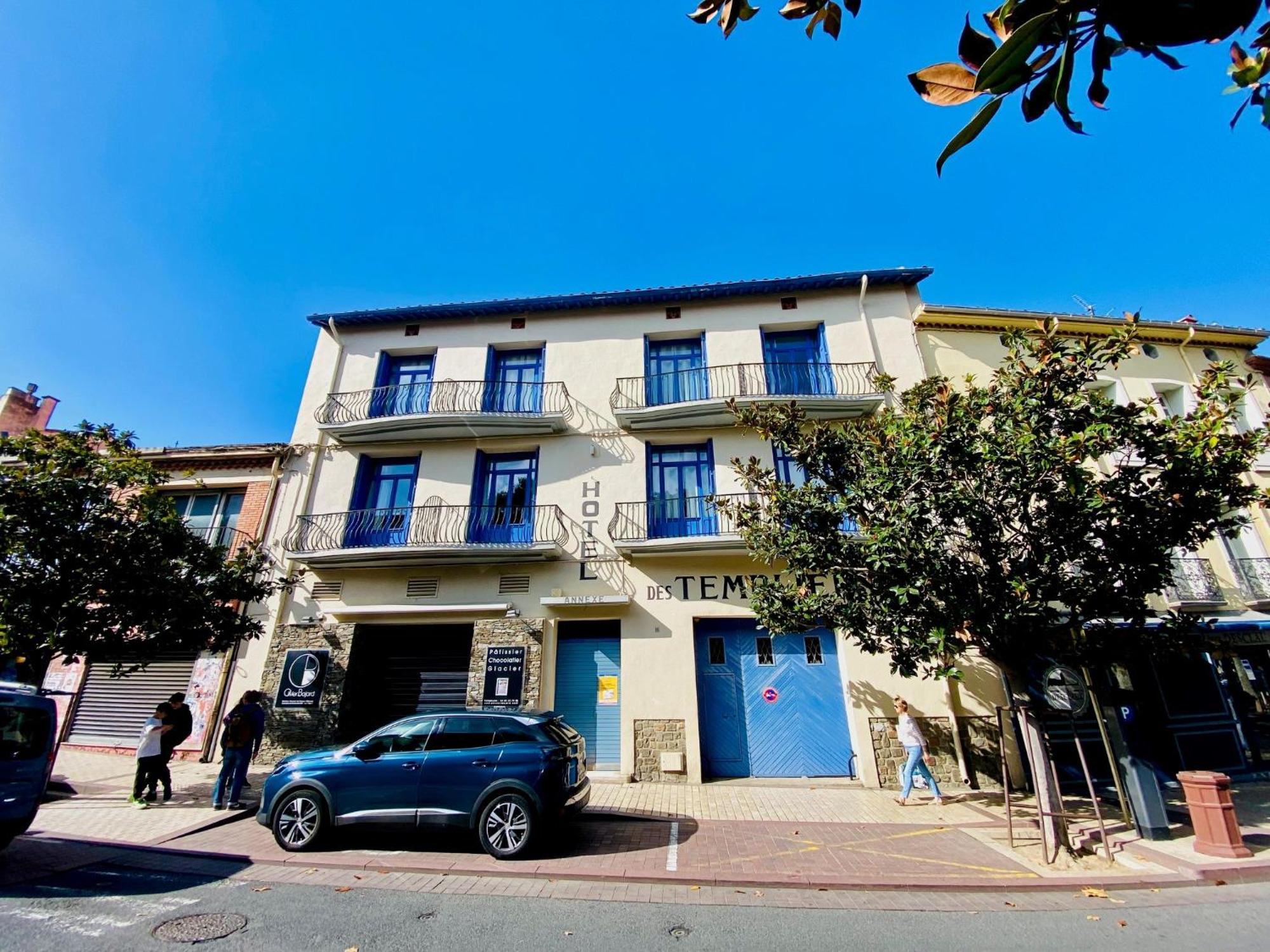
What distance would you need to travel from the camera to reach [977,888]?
595 centimetres

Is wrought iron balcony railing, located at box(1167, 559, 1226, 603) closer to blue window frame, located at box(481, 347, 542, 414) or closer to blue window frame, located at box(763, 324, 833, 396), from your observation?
blue window frame, located at box(763, 324, 833, 396)

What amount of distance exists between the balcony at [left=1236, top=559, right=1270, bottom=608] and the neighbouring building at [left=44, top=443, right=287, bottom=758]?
22.1 meters

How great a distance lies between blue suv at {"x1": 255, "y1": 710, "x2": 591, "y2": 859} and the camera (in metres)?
6.79

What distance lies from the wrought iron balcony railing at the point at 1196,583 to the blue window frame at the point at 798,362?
8.40 m

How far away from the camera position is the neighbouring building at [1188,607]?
10961 mm

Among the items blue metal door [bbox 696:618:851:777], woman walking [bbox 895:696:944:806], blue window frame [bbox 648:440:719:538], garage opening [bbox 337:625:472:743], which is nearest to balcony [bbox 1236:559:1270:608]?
woman walking [bbox 895:696:944:806]

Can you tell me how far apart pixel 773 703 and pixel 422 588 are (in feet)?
26.9

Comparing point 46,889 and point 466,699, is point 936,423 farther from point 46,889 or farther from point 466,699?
point 46,889

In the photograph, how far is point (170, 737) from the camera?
9234 mm

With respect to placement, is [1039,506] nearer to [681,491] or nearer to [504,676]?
[681,491]

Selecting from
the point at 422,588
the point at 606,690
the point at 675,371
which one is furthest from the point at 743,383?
the point at 422,588

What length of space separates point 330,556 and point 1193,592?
1914cm

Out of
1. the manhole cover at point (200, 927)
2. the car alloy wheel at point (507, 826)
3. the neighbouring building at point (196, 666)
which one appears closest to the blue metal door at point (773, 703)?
the car alloy wheel at point (507, 826)

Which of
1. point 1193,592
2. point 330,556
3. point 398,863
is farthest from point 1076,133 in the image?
point 1193,592
